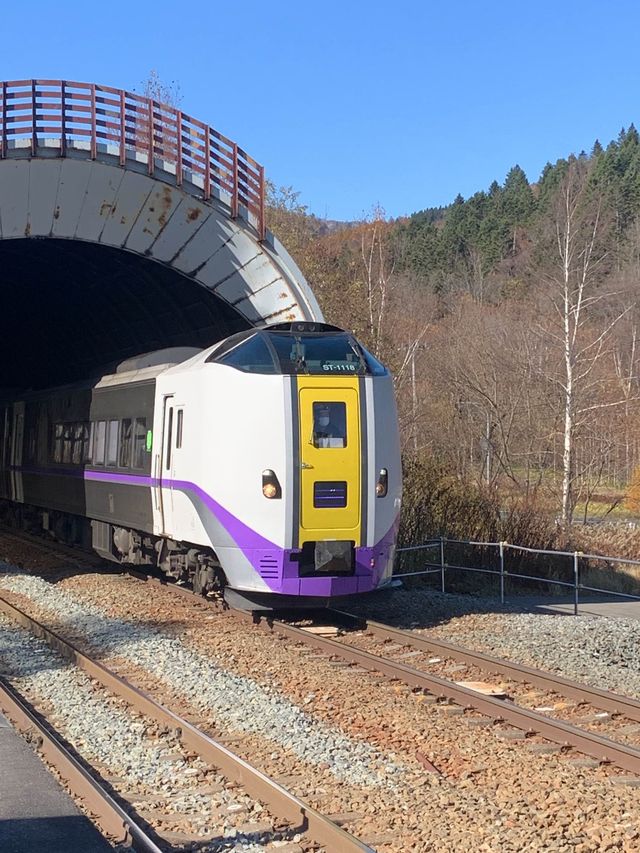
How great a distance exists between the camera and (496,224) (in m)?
77.1

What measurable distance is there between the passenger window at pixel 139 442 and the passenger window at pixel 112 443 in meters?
0.98

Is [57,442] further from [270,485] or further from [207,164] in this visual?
[270,485]

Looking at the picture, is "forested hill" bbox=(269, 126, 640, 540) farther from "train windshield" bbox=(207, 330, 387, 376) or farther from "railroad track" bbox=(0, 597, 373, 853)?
"railroad track" bbox=(0, 597, 373, 853)

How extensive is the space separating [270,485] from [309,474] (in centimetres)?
45

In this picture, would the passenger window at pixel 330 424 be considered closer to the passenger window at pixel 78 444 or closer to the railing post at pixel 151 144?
the passenger window at pixel 78 444

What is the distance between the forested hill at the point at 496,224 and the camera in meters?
71.2

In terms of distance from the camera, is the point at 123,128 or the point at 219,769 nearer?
the point at 219,769

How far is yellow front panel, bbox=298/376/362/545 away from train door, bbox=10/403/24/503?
1300 cm

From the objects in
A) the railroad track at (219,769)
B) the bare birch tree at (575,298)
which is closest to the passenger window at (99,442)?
the railroad track at (219,769)

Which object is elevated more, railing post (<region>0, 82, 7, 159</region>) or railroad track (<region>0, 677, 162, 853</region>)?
railing post (<region>0, 82, 7, 159</region>)

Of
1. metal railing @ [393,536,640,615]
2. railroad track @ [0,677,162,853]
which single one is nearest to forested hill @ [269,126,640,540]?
metal railing @ [393,536,640,615]

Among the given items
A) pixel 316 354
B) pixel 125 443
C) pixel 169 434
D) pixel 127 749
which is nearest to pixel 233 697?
pixel 127 749

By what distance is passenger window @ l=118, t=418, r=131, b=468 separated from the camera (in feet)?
48.3

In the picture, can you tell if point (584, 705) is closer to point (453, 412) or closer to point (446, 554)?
point (446, 554)
